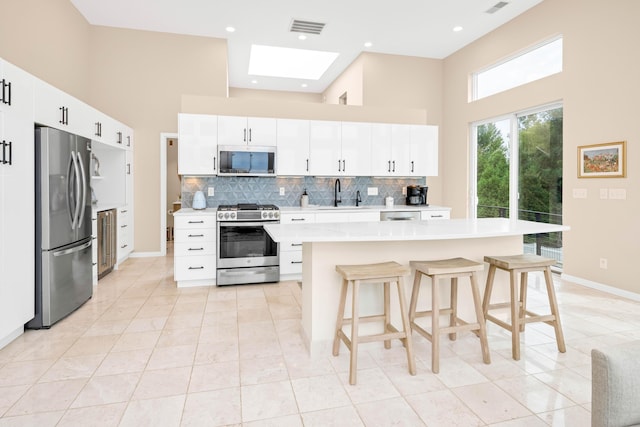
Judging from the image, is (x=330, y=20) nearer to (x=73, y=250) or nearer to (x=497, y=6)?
(x=497, y=6)

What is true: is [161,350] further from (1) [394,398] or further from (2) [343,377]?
(1) [394,398]

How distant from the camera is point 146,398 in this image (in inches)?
82.3

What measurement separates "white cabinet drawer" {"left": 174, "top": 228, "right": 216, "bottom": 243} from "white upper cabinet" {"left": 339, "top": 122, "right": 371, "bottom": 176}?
6.45 feet

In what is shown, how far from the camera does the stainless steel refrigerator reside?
10.0ft

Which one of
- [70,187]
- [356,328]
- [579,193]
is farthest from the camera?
[579,193]

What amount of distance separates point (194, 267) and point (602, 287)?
4691 mm

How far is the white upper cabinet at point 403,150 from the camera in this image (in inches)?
213

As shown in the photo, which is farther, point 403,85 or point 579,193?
point 403,85

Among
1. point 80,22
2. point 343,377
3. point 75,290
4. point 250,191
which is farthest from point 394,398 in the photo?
point 80,22

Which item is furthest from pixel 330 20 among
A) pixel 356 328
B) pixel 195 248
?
pixel 356 328

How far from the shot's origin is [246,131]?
485 cm

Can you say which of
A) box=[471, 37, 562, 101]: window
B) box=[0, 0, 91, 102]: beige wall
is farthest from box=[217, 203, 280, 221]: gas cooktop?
box=[471, 37, 562, 101]: window

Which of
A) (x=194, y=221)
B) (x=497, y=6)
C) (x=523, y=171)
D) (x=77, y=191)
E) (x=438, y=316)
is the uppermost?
(x=497, y=6)

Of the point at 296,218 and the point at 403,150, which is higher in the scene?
the point at 403,150
